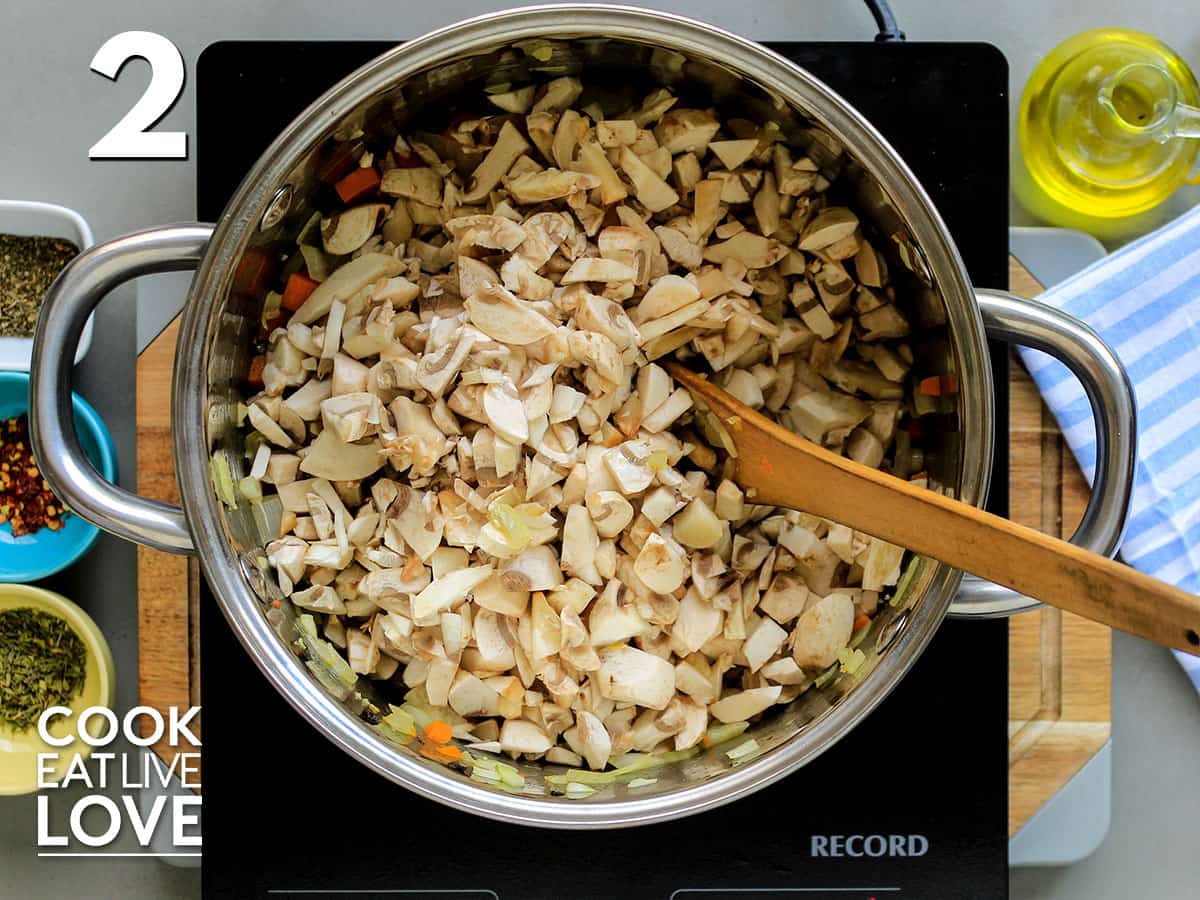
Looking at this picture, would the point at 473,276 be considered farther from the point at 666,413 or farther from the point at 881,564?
the point at 881,564

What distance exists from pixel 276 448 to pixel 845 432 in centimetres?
46

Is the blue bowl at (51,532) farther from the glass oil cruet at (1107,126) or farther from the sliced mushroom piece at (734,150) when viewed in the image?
the glass oil cruet at (1107,126)

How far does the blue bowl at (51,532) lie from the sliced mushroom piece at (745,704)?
612 millimetres

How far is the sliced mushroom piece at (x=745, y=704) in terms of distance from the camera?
81 centimetres

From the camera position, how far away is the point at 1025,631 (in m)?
→ 0.97

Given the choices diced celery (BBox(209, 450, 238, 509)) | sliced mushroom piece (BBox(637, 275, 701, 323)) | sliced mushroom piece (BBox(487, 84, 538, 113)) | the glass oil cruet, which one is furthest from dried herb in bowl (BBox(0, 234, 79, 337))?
the glass oil cruet

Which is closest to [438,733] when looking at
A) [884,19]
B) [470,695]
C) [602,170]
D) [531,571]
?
[470,695]

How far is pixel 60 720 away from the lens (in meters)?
1.04

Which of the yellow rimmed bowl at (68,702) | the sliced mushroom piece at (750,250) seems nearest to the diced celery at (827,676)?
the sliced mushroom piece at (750,250)

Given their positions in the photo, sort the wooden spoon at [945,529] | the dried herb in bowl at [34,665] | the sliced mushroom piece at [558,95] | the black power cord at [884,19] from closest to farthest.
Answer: the wooden spoon at [945,529]
the sliced mushroom piece at [558,95]
the black power cord at [884,19]
the dried herb in bowl at [34,665]

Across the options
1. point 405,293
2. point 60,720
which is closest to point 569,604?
point 405,293

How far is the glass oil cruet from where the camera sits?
38.0 inches

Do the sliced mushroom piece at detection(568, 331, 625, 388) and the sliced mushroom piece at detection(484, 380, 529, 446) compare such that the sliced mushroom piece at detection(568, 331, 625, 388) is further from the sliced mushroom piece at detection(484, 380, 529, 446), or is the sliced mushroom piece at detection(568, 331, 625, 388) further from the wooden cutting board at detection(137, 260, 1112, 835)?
the wooden cutting board at detection(137, 260, 1112, 835)

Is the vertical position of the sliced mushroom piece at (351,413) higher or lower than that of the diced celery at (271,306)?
lower
